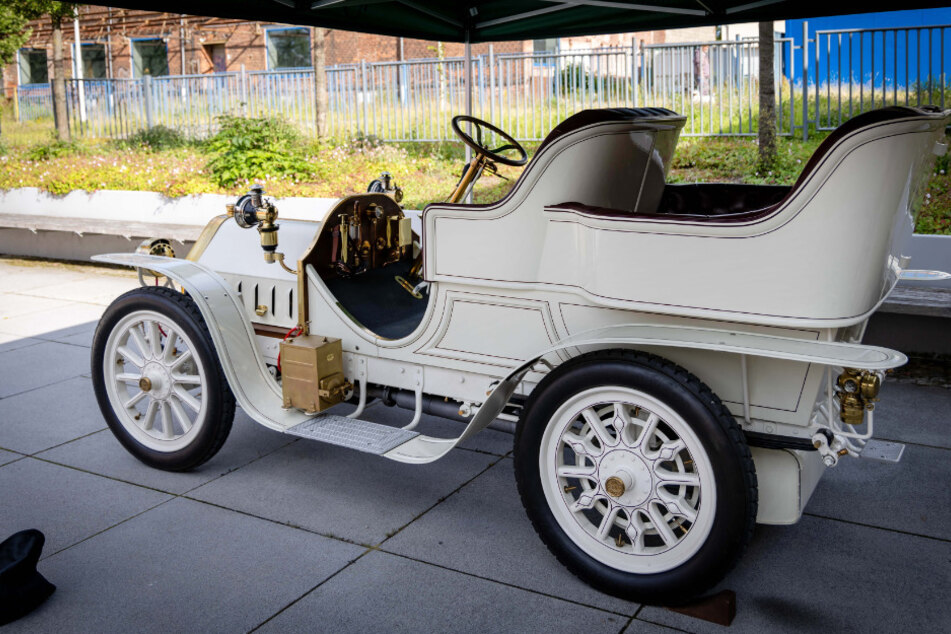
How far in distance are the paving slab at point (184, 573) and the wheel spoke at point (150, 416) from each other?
0.51 m

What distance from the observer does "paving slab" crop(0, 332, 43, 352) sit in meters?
6.24

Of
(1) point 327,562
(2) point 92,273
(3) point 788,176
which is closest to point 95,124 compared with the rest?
(2) point 92,273

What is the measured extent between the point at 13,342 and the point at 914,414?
6053mm

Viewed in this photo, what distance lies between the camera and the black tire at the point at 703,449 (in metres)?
2.59

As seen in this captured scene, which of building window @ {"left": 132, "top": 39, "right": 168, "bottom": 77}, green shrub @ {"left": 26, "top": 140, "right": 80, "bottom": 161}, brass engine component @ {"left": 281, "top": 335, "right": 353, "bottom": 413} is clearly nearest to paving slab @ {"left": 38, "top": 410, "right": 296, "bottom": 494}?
brass engine component @ {"left": 281, "top": 335, "right": 353, "bottom": 413}

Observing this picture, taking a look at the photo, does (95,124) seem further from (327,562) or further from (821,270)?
(821,270)

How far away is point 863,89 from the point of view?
8.67 meters

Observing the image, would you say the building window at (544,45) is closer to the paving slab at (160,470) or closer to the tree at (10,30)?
the tree at (10,30)

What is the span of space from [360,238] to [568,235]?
4.36 ft

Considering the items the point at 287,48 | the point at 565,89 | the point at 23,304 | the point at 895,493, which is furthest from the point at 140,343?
the point at 287,48

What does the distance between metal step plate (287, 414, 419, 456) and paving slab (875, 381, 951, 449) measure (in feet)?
8.16

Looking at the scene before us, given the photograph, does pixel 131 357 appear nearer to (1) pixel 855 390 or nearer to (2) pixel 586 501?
(2) pixel 586 501

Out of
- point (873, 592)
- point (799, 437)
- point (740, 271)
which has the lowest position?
point (873, 592)

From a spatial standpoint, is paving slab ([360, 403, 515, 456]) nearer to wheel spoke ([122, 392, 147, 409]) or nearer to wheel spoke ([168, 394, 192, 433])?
wheel spoke ([168, 394, 192, 433])
